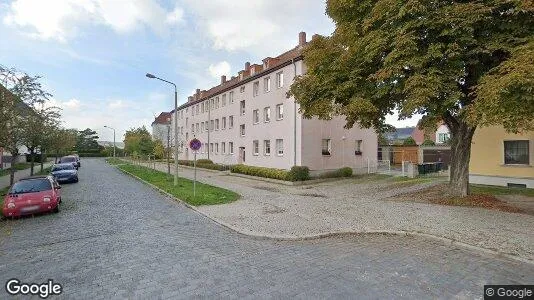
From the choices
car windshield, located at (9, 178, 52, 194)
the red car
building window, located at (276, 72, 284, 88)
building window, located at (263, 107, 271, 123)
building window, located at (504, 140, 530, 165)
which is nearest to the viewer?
the red car

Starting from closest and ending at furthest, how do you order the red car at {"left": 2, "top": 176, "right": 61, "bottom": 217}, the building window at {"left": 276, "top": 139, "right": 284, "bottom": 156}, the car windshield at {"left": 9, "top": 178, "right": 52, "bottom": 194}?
the red car at {"left": 2, "top": 176, "right": 61, "bottom": 217}
the car windshield at {"left": 9, "top": 178, "right": 52, "bottom": 194}
the building window at {"left": 276, "top": 139, "right": 284, "bottom": 156}

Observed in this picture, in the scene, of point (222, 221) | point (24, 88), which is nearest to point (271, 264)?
point (222, 221)

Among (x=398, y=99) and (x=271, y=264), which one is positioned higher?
(x=398, y=99)

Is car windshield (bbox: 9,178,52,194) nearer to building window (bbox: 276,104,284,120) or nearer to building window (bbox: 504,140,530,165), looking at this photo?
building window (bbox: 276,104,284,120)

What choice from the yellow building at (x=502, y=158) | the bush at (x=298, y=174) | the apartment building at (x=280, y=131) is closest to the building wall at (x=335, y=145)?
the apartment building at (x=280, y=131)

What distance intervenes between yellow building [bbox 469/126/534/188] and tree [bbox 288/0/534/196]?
7133 mm

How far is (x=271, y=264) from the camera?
609 cm

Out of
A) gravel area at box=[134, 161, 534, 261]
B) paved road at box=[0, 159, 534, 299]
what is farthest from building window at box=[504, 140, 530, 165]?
paved road at box=[0, 159, 534, 299]

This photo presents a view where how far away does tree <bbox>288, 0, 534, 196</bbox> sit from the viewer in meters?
8.54

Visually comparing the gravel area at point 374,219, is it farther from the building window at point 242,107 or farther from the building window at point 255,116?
the building window at point 242,107

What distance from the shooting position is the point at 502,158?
18.0 m

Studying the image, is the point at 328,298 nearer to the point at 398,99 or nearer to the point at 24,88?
the point at 398,99

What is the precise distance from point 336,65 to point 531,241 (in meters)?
8.56

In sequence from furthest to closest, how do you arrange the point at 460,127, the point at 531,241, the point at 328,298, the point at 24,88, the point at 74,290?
the point at 24,88, the point at 460,127, the point at 531,241, the point at 74,290, the point at 328,298
